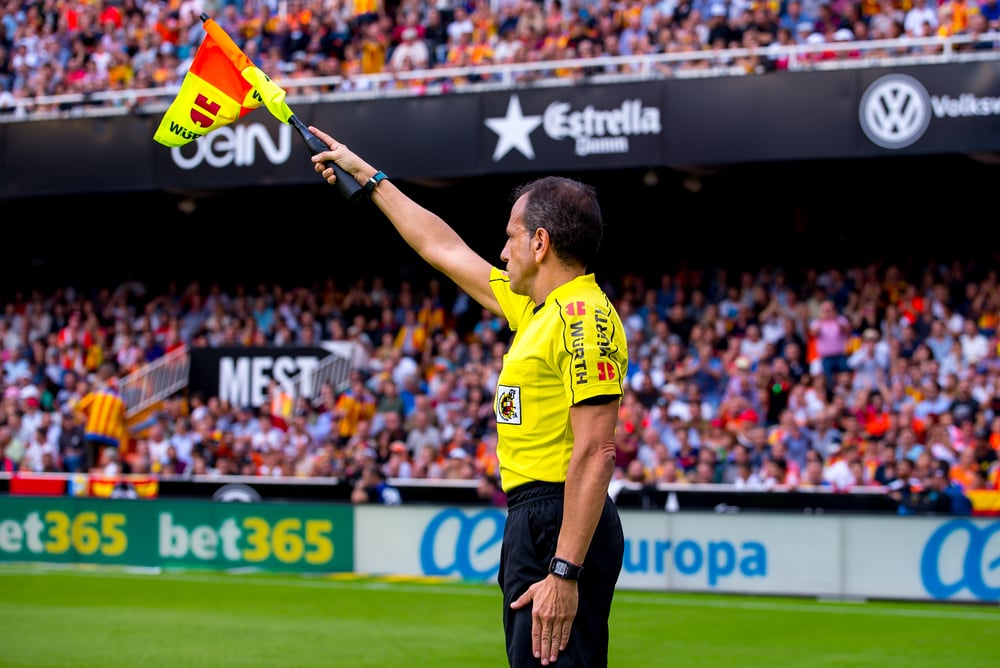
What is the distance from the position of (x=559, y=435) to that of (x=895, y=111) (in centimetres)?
1570

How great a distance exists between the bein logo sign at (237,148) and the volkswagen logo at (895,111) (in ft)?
29.2

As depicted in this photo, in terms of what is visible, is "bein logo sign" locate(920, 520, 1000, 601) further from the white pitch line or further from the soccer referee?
the soccer referee

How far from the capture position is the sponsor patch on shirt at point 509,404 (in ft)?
14.0

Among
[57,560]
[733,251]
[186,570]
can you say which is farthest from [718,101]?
[57,560]

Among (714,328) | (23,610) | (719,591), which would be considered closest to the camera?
(23,610)

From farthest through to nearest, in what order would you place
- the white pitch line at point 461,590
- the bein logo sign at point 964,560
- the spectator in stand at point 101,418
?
the spectator in stand at point 101,418 → the bein logo sign at point 964,560 → the white pitch line at point 461,590

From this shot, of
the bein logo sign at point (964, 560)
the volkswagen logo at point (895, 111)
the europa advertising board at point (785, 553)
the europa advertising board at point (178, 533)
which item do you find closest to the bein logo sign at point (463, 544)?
the europa advertising board at point (785, 553)

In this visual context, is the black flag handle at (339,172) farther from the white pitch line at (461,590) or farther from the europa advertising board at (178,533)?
the europa advertising board at (178,533)

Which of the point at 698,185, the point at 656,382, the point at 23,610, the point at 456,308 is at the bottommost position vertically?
the point at 23,610

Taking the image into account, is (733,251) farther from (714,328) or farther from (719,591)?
(719,591)

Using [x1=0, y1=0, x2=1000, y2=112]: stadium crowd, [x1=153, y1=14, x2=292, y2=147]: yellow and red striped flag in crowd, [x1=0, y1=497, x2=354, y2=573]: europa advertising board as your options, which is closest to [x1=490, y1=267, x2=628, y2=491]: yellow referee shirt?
[x1=153, y1=14, x2=292, y2=147]: yellow and red striped flag in crowd

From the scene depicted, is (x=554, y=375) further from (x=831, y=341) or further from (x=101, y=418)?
(x=101, y=418)

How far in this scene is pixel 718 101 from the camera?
19.6 metres

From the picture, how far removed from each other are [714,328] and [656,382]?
1.66m
